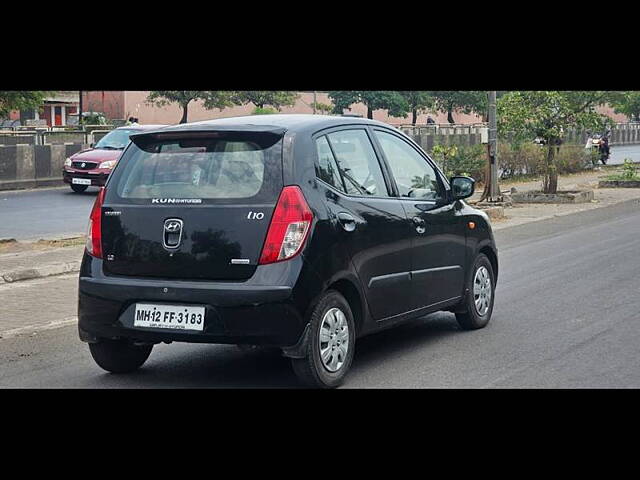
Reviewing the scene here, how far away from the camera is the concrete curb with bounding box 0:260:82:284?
12.6 meters

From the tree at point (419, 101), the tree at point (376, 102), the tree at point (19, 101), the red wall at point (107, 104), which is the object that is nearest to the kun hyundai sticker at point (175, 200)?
the tree at point (19, 101)

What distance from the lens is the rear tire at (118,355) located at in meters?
7.74

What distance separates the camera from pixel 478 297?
31.1ft

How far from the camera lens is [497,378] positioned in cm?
750

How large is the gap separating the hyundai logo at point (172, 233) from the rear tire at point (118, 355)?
2.94 ft

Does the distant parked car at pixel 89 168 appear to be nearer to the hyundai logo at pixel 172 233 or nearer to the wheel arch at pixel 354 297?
the wheel arch at pixel 354 297

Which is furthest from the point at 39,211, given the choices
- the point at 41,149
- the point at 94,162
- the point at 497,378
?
the point at 497,378

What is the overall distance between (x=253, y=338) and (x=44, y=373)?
1777 mm

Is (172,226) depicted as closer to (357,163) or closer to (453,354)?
(357,163)

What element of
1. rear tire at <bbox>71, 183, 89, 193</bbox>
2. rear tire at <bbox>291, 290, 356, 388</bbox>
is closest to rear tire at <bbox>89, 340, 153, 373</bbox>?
rear tire at <bbox>291, 290, 356, 388</bbox>

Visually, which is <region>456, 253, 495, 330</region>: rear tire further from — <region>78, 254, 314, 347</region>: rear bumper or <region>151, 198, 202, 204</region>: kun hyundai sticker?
<region>151, 198, 202, 204</region>: kun hyundai sticker
